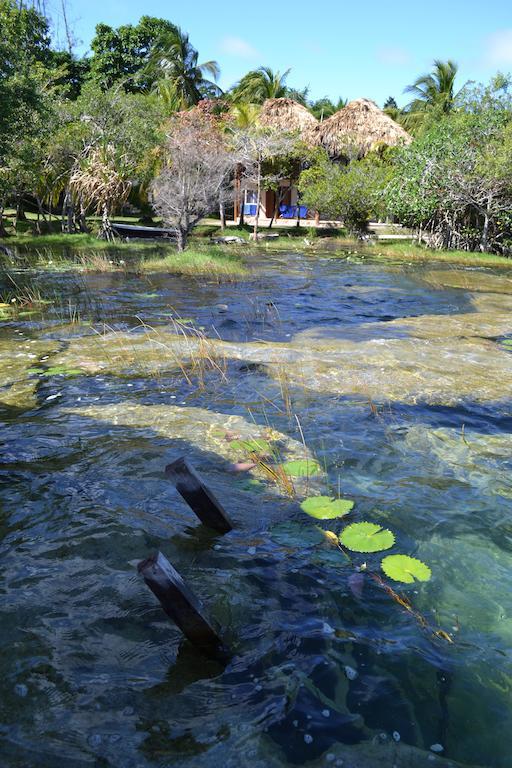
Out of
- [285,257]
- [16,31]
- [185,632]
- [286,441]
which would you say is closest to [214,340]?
[286,441]

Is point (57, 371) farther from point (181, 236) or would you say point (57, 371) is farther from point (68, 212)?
point (68, 212)

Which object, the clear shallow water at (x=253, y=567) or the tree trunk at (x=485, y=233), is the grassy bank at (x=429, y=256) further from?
the clear shallow water at (x=253, y=567)

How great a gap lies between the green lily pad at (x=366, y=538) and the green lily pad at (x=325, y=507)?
7.3 inches

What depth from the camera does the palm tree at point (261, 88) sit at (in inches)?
1496

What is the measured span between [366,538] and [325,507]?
0.47 m

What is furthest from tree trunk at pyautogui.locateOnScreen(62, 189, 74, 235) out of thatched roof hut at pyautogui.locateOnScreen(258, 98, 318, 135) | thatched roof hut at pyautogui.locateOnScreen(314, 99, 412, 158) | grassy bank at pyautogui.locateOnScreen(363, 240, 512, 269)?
thatched roof hut at pyautogui.locateOnScreen(314, 99, 412, 158)

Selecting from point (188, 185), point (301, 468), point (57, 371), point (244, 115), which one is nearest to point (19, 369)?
point (57, 371)

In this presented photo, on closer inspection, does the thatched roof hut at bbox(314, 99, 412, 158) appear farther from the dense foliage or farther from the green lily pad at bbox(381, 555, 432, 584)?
the green lily pad at bbox(381, 555, 432, 584)

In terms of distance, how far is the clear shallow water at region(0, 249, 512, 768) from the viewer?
247 centimetres

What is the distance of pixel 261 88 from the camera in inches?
1506

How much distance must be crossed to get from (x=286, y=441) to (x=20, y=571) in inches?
106

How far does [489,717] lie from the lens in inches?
102

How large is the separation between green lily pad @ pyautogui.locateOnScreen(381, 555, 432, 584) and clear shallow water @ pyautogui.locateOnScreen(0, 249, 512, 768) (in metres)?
0.10

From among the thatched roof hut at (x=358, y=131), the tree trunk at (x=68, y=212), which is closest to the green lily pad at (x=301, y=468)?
the tree trunk at (x=68, y=212)
